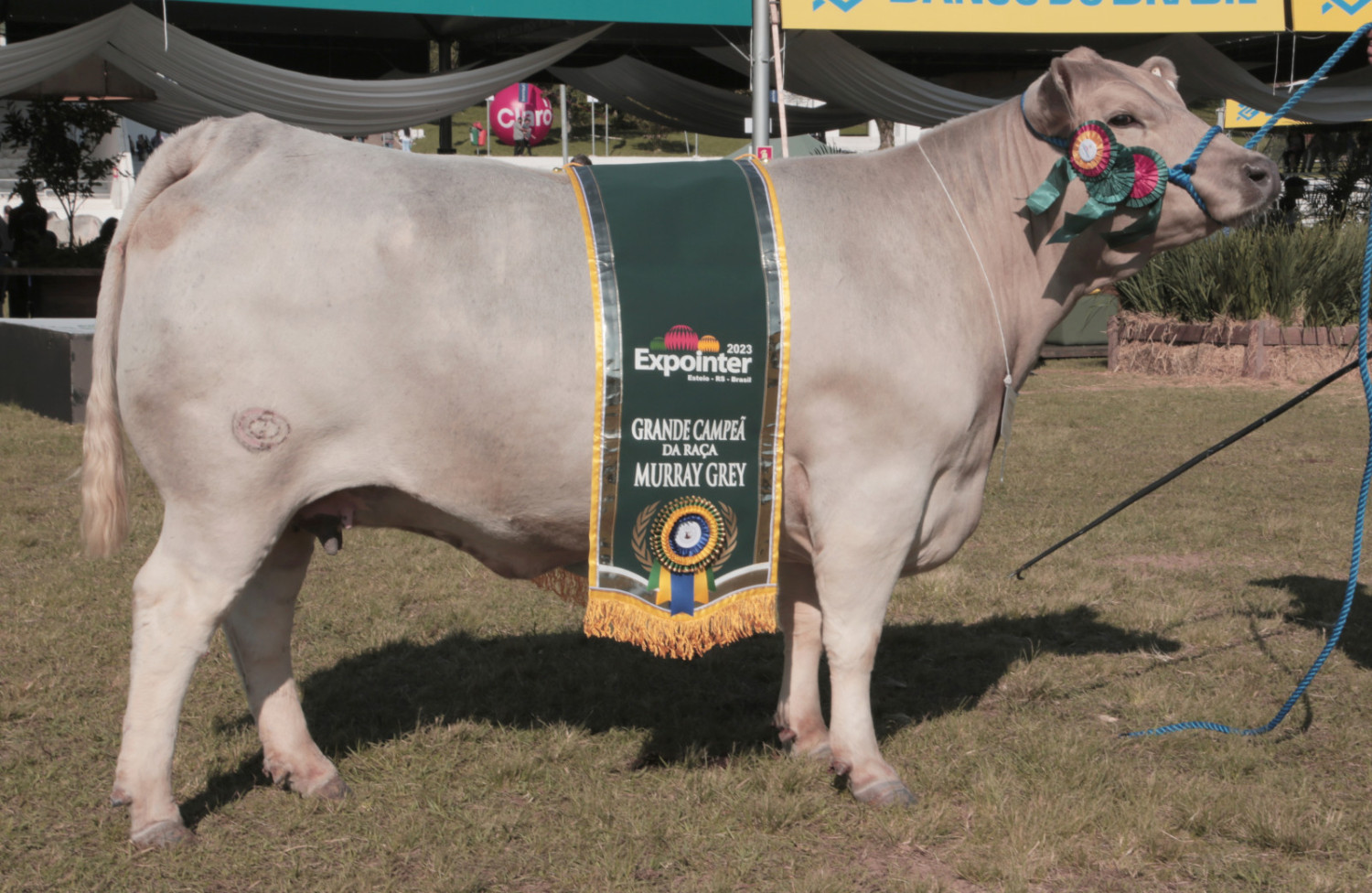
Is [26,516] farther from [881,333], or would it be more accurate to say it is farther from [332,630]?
[881,333]

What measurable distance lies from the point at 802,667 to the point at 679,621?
726 mm

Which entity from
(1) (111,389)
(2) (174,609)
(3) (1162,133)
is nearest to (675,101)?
(3) (1162,133)

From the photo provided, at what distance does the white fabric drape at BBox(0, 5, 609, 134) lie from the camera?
371 inches

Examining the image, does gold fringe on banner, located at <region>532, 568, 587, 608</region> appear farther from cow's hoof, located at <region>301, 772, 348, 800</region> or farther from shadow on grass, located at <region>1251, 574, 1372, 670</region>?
shadow on grass, located at <region>1251, 574, 1372, 670</region>

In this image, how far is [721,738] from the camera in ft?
13.8

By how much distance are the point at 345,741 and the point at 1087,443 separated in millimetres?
7267

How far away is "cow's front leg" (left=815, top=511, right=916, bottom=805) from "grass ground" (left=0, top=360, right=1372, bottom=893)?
0.13m

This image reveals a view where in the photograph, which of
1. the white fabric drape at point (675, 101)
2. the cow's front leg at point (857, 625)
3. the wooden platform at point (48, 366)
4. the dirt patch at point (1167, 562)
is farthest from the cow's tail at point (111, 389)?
the white fabric drape at point (675, 101)

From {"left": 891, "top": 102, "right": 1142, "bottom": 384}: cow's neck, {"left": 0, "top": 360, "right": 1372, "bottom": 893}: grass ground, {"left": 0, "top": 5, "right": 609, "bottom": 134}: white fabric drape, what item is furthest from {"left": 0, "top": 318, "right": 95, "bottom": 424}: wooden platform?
{"left": 891, "top": 102, "right": 1142, "bottom": 384}: cow's neck

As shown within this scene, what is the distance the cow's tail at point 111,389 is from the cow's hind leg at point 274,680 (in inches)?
17.6

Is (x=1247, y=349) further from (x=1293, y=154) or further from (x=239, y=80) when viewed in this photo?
(x=1293, y=154)

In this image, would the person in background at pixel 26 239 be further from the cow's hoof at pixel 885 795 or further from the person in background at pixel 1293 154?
the person in background at pixel 1293 154

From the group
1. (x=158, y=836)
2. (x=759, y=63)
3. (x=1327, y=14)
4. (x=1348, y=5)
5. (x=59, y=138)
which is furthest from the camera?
(x=59, y=138)

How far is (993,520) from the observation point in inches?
286
